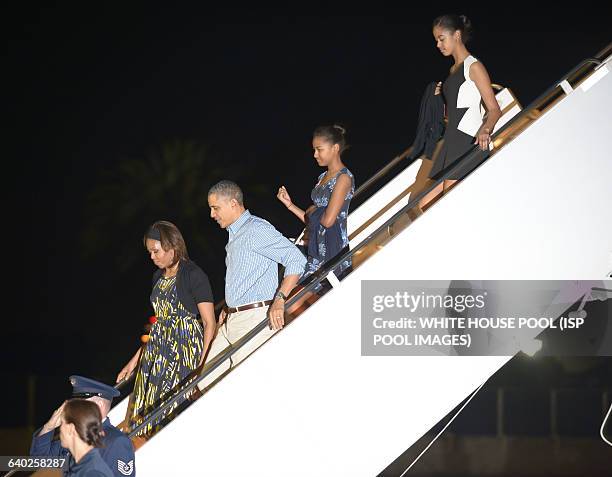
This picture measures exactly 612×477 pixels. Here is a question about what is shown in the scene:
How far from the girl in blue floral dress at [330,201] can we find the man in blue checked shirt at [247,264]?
0.32 meters

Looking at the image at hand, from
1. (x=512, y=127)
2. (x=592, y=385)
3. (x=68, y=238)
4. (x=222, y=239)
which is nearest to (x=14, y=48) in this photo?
(x=68, y=238)

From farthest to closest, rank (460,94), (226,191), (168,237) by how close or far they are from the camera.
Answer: (460,94)
(168,237)
(226,191)

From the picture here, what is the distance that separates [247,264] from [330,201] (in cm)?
54

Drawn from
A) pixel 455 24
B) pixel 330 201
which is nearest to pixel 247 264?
pixel 330 201

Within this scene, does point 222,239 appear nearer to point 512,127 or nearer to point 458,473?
point 458,473

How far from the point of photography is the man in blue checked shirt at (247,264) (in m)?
4.89

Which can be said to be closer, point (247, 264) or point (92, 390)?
point (92, 390)

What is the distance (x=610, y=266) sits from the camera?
492cm

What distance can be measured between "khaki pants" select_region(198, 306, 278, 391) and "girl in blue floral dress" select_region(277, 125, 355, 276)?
456 mm

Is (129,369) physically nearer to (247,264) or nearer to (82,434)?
(247,264)

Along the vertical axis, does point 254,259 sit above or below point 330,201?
below

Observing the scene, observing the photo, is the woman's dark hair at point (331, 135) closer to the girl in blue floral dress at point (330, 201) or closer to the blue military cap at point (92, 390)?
the girl in blue floral dress at point (330, 201)

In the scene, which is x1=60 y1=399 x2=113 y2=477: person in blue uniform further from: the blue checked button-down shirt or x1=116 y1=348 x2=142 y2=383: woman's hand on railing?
x1=116 y1=348 x2=142 y2=383: woman's hand on railing

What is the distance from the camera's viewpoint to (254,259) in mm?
4934
